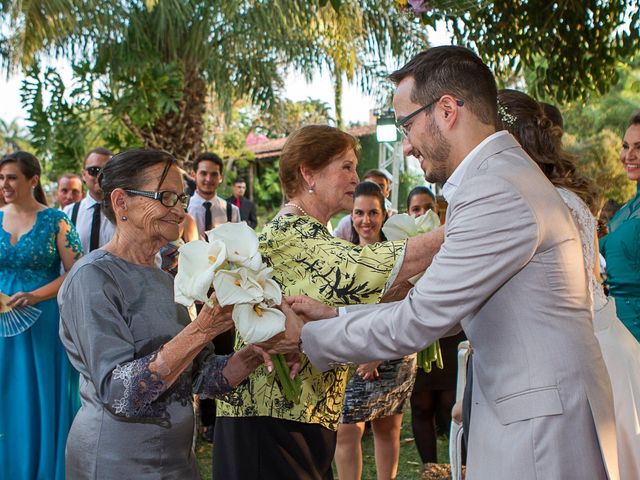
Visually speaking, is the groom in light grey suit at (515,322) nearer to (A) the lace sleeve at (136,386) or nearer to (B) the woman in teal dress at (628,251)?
(A) the lace sleeve at (136,386)

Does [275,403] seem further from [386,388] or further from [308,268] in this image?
[386,388]

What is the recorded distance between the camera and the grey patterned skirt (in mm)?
5453

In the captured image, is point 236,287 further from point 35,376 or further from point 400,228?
point 35,376

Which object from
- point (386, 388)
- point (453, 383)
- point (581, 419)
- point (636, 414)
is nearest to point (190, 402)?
point (581, 419)

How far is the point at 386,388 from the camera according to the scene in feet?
18.2

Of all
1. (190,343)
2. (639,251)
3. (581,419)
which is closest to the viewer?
(581,419)

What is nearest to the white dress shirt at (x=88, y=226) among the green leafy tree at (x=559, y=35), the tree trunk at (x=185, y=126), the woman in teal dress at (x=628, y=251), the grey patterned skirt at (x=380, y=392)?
the grey patterned skirt at (x=380, y=392)

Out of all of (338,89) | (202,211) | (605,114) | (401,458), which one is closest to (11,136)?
(605,114)

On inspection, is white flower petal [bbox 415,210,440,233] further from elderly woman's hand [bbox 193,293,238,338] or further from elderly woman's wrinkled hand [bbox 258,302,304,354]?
elderly woman's hand [bbox 193,293,238,338]

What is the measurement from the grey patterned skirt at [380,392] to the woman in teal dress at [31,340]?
86.7 inches

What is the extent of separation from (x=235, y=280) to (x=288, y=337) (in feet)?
1.26

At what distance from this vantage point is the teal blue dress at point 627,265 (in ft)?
15.5

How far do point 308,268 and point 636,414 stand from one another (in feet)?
5.47

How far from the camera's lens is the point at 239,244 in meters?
2.81
